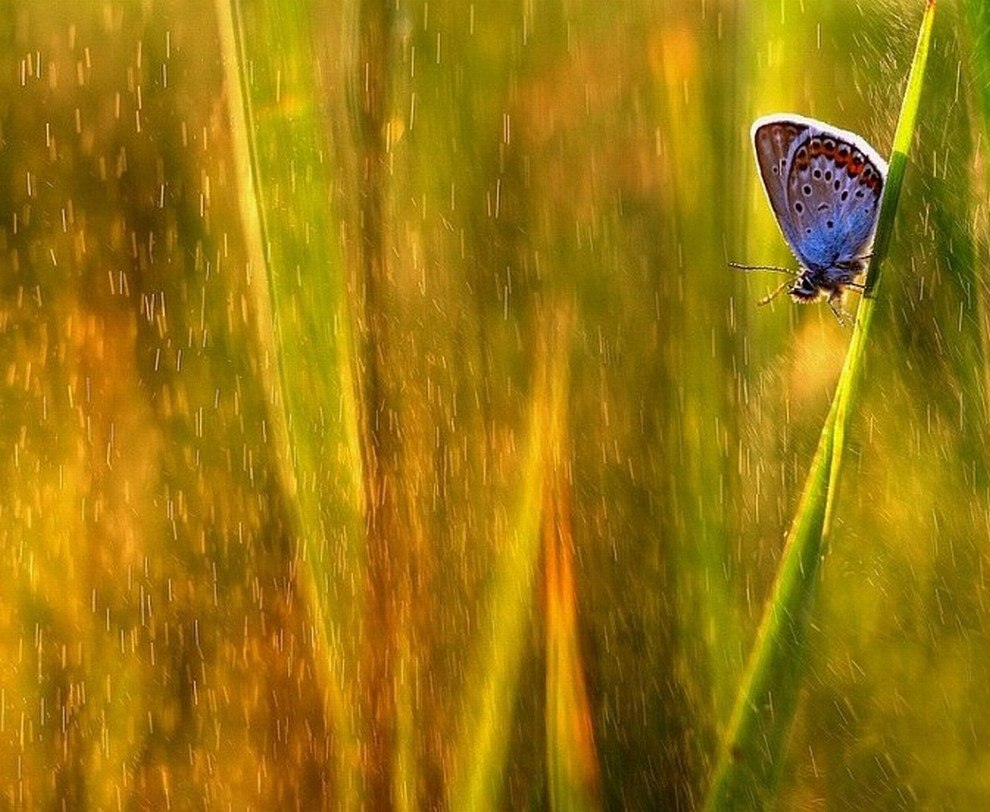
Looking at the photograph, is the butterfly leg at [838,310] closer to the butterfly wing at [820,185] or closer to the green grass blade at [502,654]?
the butterfly wing at [820,185]

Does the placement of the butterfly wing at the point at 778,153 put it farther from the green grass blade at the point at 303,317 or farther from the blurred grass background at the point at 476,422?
the green grass blade at the point at 303,317

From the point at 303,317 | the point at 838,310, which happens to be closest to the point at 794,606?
the point at 838,310

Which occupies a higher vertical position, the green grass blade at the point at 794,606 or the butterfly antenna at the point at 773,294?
the butterfly antenna at the point at 773,294

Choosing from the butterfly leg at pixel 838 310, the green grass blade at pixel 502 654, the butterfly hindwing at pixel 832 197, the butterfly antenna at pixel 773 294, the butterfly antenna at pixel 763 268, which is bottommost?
the green grass blade at pixel 502 654

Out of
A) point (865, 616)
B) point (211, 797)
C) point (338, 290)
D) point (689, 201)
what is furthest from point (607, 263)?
point (211, 797)

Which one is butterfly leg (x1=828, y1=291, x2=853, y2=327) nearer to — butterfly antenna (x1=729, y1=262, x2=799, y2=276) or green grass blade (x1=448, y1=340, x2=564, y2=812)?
butterfly antenna (x1=729, y1=262, x2=799, y2=276)

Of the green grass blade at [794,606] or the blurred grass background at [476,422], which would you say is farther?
the blurred grass background at [476,422]

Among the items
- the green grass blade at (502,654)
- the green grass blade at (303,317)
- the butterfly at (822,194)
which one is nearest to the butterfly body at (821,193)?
the butterfly at (822,194)

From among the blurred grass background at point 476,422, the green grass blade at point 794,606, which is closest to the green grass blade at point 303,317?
the blurred grass background at point 476,422

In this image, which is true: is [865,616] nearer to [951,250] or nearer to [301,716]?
[951,250]
